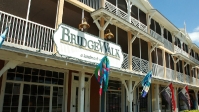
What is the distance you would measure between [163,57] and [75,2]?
11047 mm

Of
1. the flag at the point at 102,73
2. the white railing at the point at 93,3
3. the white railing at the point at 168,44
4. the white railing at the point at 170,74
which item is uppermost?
the white railing at the point at 93,3

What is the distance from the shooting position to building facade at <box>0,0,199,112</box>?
7.11 meters

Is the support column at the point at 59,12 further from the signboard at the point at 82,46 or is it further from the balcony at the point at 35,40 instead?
the signboard at the point at 82,46

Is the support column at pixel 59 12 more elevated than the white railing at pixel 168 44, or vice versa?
the white railing at pixel 168 44

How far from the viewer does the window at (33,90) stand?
760 centimetres

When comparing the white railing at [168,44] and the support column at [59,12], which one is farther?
the white railing at [168,44]

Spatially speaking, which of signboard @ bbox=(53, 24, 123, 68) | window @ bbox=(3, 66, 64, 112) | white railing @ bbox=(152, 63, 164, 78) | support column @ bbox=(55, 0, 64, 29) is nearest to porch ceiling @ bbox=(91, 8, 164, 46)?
signboard @ bbox=(53, 24, 123, 68)

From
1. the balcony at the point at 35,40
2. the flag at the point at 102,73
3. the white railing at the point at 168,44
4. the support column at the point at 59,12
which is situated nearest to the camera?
the balcony at the point at 35,40

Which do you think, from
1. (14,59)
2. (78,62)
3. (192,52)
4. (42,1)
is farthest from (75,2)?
(192,52)

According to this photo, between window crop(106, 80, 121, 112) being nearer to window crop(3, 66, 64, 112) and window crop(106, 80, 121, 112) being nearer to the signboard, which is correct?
the signboard

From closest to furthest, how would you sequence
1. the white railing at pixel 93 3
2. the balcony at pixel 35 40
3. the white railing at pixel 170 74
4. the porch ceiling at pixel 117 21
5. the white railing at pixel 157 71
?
the balcony at pixel 35 40 < the porch ceiling at pixel 117 21 < the white railing at pixel 93 3 < the white railing at pixel 157 71 < the white railing at pixel 170 74

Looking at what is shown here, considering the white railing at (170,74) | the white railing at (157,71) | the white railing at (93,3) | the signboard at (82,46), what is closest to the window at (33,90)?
the signboard at (82,46)

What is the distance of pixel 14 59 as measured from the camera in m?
6.26

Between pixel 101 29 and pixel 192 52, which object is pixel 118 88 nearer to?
pixel 101 29
